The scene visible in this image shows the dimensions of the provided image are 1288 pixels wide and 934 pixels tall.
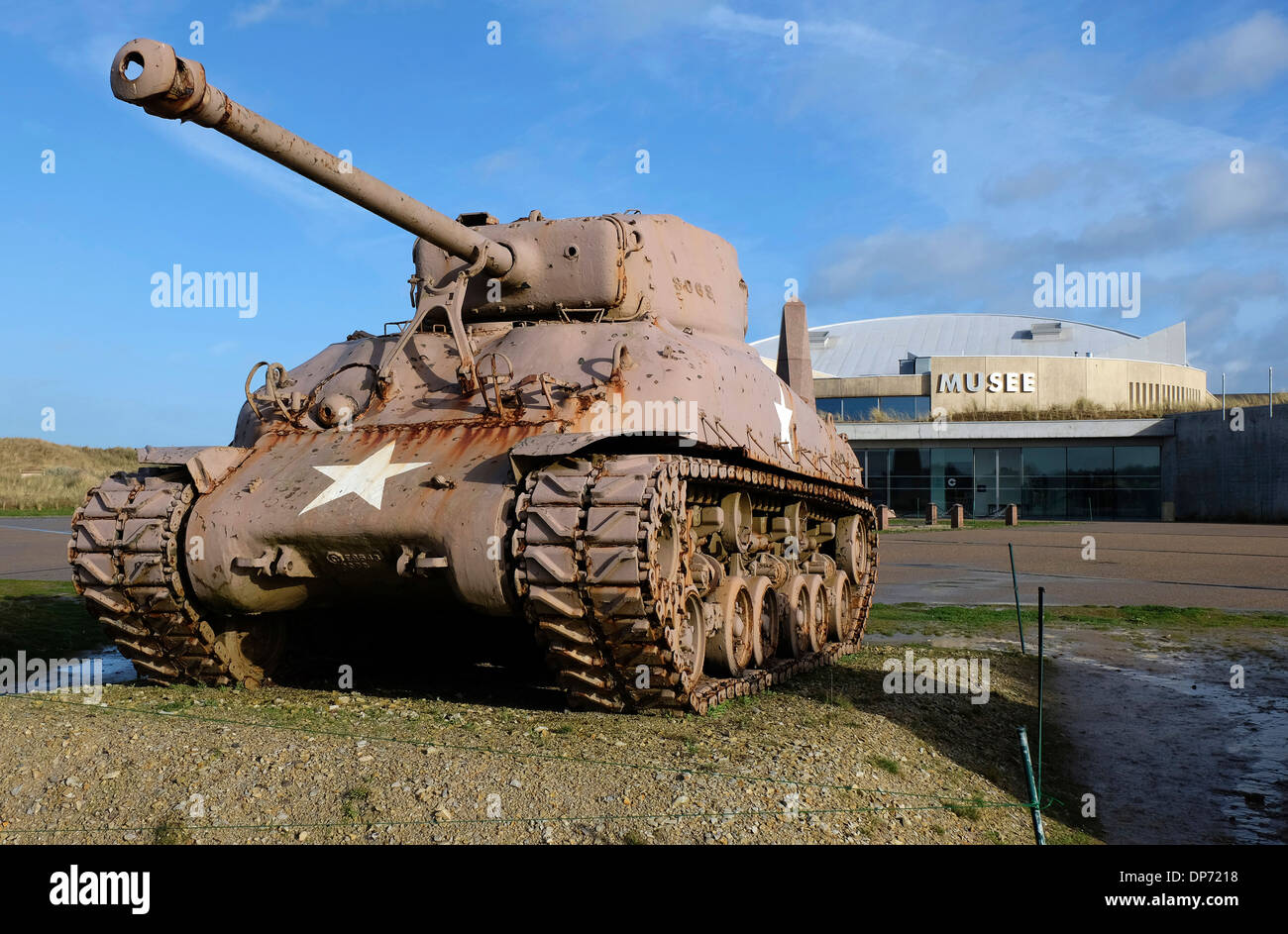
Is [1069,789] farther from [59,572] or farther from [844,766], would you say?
[59,572]

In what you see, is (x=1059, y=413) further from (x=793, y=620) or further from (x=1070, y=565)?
(x=793, y=620)

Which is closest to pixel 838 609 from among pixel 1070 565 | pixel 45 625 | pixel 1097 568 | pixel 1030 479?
pixel 45 625

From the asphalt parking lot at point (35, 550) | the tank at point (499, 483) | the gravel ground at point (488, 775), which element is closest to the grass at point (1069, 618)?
the tank at point (499, 483)

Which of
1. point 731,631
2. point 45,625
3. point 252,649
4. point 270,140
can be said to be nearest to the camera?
point 270,140

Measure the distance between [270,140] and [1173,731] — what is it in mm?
8173

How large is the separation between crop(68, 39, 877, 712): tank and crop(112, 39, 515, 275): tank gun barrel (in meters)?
0.02

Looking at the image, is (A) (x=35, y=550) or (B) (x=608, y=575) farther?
(A) (x=35, y=550)

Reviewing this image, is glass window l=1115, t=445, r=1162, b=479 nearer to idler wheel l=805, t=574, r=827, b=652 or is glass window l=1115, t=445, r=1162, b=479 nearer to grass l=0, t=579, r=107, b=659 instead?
idler wheel l=805, t=574, r=827, b=652

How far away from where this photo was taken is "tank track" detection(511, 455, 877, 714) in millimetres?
7609

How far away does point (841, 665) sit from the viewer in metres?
11.9

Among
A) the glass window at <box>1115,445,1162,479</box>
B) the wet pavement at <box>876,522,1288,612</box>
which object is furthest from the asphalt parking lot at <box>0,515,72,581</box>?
the glass window at <box>1115,445,1162,479</box>

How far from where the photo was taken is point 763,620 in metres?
11.1
